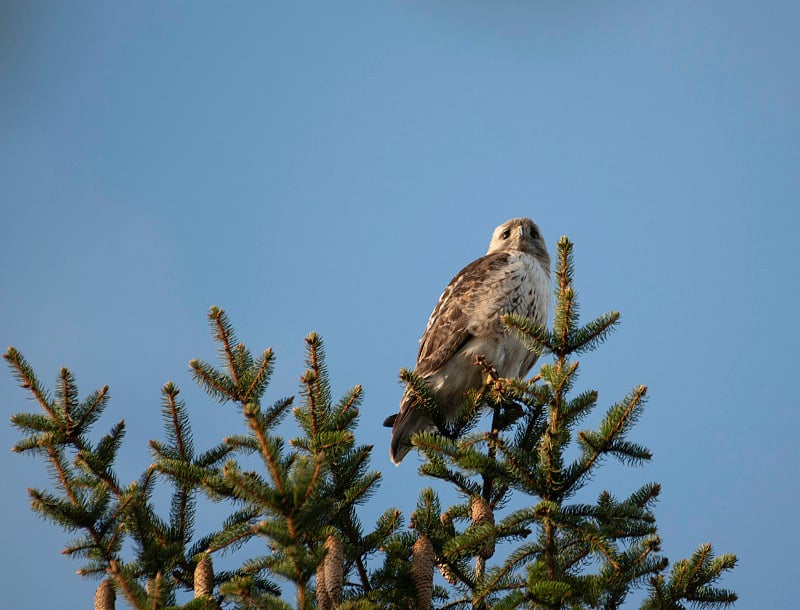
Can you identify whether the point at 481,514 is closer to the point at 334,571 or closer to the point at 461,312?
the point at 334,571

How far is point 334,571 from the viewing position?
3.45 m

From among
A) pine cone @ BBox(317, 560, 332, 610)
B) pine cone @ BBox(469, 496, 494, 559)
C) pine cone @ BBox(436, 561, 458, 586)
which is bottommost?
pine cone @ BBox(317, 560, 332, 610)

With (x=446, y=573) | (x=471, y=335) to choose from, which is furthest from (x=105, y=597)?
(x=471, y=335)

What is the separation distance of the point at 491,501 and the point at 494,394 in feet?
3.29

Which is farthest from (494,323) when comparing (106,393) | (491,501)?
(106,393)

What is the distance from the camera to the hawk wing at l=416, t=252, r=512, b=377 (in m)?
6.85

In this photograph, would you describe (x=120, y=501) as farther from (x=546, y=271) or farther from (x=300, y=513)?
(x=546, y=271)

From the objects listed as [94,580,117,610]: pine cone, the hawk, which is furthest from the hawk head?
[94,580,117,610]: pine cone

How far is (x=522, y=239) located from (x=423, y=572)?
185 inches

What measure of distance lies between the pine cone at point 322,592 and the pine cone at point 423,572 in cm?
55

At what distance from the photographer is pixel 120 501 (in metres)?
4.26

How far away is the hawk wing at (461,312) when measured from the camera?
22.5ft

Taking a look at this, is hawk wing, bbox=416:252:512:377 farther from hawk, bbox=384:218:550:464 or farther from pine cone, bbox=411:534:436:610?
pine cone, bbox=411:534:436:610

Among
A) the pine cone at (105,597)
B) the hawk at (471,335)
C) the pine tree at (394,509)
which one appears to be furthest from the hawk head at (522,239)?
the pine cone at (105,597)
